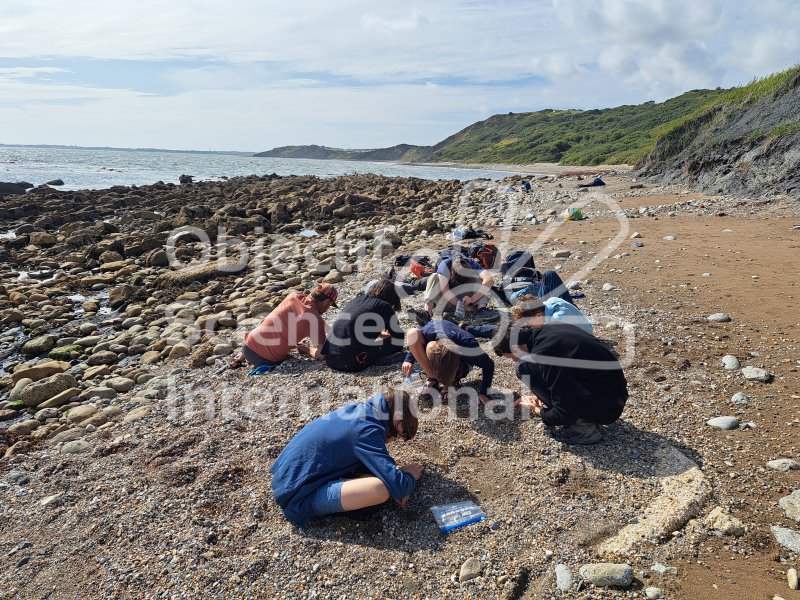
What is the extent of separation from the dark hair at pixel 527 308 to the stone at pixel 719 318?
320 centimetres

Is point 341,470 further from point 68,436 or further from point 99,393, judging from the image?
point 99,393

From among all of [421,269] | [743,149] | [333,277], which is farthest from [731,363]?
[743,149]

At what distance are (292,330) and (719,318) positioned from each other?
5.96 meters

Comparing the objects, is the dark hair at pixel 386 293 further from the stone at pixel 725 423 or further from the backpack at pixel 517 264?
the stone at pixel 725 423

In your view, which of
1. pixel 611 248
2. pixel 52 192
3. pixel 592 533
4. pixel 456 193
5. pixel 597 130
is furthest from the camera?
pixel 597 130

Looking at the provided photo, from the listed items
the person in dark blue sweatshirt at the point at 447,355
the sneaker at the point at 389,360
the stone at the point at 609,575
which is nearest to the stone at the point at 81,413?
the sneaker at the point at 389,360

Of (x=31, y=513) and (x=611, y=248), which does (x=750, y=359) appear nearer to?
(x=611, y=248)

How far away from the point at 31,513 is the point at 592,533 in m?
4.91

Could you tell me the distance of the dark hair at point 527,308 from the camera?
5328mm

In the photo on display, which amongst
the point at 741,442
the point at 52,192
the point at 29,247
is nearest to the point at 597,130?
the point at 52,192

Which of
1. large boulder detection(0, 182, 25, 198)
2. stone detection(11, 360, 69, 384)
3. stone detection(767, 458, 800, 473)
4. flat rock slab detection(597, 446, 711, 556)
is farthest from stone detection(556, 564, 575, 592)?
large boulder detection(0, 182, 25, 198)

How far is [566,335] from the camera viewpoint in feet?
14.9

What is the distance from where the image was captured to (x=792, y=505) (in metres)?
3.71

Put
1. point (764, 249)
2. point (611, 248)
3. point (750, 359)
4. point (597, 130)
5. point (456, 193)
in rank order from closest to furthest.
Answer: point (750, 359), point (764, 249), point (611, 248), point (456, 193), point (597, 130)
